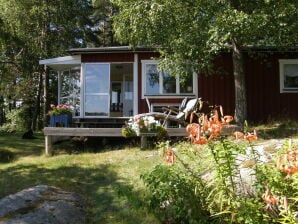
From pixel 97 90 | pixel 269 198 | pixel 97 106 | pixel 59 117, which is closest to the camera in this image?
pixel 269 198

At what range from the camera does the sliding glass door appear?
1521 cm

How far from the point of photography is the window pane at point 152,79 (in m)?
15.0

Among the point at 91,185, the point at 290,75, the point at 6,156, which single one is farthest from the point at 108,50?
the point at 91,185

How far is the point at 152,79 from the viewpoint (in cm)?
1510

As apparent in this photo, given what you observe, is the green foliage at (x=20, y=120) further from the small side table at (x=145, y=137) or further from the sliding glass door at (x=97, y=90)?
the small side table at (x=145, y=137)

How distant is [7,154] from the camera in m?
13.0

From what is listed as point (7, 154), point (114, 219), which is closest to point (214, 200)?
point (114, 219)

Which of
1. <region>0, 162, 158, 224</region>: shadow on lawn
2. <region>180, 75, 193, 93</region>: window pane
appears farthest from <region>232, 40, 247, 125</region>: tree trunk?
<region>0, 162, 158, 224</region>: shadow on lawn

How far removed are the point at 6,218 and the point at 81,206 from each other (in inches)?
52.4

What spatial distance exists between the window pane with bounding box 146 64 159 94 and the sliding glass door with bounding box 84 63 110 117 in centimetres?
140

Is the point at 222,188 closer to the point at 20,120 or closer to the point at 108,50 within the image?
the point at 108,50

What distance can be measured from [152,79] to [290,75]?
476cm

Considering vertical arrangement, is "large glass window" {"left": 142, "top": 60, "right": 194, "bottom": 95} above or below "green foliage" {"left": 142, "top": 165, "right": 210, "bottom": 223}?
above

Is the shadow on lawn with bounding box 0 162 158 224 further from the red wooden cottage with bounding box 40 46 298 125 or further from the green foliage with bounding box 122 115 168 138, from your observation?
the red wooden cottage with bounding box 40 46 298 125
